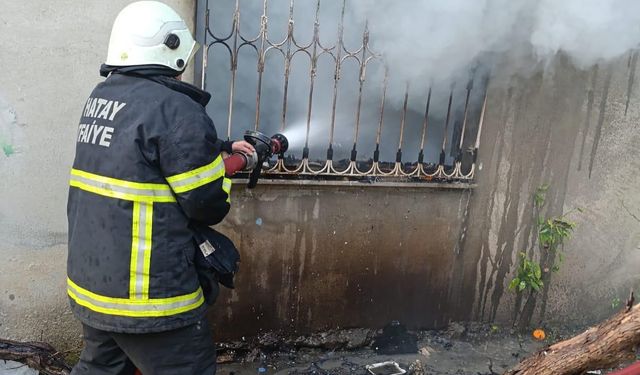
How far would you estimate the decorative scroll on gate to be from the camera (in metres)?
3.93

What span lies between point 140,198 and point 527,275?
12.2ft

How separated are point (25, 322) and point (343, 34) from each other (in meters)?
3.18

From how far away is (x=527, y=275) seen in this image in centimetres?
488

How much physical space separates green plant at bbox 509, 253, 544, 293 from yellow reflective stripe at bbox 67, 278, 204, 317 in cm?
329

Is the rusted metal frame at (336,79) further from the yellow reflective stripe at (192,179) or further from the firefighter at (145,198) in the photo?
the yellow reflective stripe at (192,179)

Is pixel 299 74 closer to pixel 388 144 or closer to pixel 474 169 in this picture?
pixel 388 144

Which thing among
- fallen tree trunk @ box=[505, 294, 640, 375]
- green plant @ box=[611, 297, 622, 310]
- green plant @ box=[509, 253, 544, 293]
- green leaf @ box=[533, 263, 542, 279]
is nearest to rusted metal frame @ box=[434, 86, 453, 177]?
green plant @ box=[509, 253, 544, 293]

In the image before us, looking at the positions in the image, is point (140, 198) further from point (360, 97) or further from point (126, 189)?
point (360, 97)

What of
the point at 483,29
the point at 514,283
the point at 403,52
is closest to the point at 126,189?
the point at 403,52

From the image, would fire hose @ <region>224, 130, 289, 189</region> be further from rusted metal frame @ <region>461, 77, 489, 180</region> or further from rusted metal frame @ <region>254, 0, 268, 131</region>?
rusted metal frame @ <region>461, 77, 489, 180</region>

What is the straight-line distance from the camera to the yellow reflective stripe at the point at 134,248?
2.53m

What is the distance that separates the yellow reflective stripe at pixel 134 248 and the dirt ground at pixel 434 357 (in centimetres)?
186

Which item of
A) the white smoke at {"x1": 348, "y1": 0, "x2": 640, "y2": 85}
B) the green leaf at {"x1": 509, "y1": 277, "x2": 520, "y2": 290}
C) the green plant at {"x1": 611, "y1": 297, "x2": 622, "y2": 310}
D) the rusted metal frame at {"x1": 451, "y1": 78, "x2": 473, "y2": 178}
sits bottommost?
the green plant at {"x1": 611, "y1": 297, "x2": 622, "y2": 310}

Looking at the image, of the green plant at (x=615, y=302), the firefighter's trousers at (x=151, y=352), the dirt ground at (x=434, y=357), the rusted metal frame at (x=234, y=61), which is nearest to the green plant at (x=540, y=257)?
the dirt ground at (x=434, y=357)
